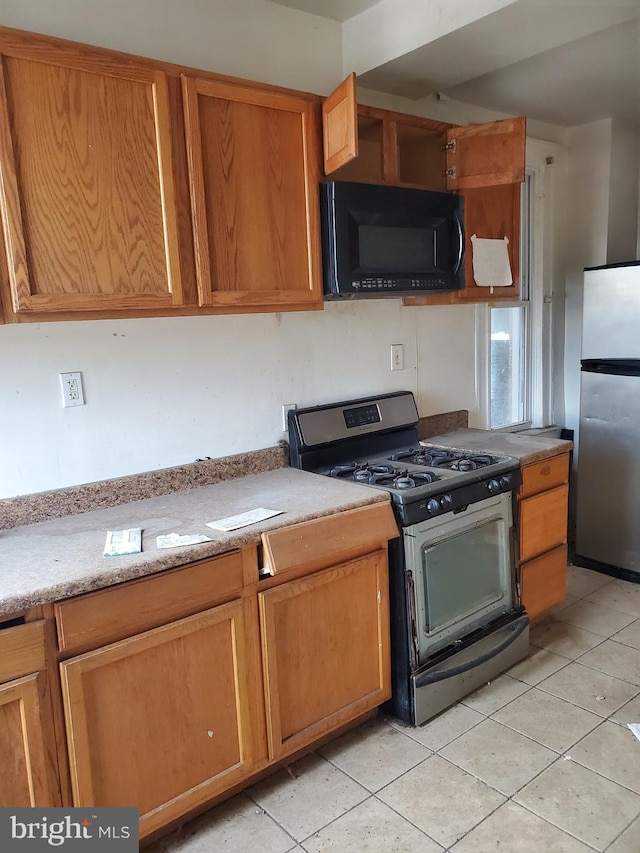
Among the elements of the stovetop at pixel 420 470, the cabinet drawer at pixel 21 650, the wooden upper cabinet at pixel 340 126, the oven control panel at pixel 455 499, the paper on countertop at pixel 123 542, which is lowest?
the cabinet drawer at pixel 21 650

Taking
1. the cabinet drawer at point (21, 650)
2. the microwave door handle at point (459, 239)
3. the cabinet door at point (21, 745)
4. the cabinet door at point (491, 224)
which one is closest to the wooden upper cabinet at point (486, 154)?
the cabinet door at point (491, 224)

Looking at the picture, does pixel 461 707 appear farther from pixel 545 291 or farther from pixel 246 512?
pixel 545 291

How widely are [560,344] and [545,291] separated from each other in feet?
1.19

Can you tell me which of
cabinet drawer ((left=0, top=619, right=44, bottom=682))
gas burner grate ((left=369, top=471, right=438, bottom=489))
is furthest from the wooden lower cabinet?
cabinet drawer ((left=0, top=619, right=44, bottom=682))

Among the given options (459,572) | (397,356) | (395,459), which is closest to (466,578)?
(459,572)

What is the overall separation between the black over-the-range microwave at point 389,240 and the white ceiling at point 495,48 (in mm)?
495

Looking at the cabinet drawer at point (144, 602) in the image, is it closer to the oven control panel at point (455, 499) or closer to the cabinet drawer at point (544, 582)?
the oven control panel at point (455, 499)

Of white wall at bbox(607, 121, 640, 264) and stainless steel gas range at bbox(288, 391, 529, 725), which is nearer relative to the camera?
stainless steel gas range at bbox(288, 391, 529, 725)

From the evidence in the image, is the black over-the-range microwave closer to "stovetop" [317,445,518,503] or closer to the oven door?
"stovetop" [317,445,518,503]

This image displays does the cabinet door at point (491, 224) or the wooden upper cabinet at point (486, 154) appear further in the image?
the cabinet door at point (491, 224)

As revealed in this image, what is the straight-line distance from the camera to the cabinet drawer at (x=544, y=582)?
8.85 feet

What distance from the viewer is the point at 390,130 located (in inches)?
93.7

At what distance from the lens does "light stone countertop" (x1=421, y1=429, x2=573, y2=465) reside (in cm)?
264

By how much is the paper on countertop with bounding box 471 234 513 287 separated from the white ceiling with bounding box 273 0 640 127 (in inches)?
26.2
